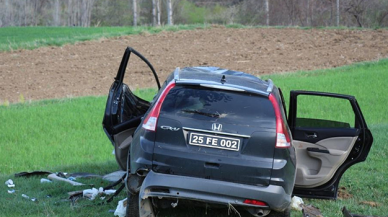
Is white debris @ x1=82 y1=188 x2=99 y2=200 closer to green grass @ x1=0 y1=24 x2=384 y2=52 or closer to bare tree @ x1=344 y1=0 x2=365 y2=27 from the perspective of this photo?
green grass @ x1=0 y1=24 x2=384 y2=52

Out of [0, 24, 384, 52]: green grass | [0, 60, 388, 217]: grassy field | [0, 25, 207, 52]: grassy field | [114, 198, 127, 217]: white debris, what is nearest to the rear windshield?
[114, 198, 127, 217]: white debris

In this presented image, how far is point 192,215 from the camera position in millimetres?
7145

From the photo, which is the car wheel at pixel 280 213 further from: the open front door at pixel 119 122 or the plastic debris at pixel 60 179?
the plastic debris at pixel 60 179

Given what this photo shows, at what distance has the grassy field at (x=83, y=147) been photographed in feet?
24.9

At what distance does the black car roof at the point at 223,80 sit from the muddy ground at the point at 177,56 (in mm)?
14330

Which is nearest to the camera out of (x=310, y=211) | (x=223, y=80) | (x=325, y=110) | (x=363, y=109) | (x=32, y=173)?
(x=223, y=80)

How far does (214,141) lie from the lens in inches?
238

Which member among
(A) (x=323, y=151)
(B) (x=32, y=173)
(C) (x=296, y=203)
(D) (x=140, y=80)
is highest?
(A) (x=323, y=151)

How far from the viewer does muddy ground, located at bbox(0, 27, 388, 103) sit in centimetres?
2267

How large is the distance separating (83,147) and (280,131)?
738 centimetres

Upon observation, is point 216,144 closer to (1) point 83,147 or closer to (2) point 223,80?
(2) point 223,80

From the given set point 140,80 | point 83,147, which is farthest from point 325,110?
point 140,80

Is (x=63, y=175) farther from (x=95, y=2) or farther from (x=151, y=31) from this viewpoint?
(x=95, y=2)

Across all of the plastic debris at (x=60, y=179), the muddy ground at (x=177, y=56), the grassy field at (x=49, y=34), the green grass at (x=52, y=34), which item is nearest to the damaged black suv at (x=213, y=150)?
the plastic debris at (x=60, y=179)
